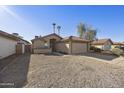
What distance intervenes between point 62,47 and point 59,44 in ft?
4.15

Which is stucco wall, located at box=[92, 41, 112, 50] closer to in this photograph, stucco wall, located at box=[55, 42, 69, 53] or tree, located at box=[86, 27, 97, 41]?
tree, located at box=[86, 27, 97, 41]

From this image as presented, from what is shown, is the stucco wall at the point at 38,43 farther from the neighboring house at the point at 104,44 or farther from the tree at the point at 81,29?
the tree at the point at 81,29

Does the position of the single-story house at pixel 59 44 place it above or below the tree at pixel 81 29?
below

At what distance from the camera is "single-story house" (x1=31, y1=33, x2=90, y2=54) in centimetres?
1983

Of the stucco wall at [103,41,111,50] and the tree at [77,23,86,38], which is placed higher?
the tree at [77,23,86,38]

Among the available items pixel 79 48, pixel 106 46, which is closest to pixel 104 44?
pixel 106 46

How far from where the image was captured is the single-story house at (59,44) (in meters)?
19.8

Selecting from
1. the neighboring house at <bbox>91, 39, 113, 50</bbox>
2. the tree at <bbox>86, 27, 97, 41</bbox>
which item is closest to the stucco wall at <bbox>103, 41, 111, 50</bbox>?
the neighboring house at <bbox>91, 39, 113, 50</bbox>

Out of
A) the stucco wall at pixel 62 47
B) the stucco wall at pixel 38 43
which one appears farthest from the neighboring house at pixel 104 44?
the stucco wall at pixel 38 43

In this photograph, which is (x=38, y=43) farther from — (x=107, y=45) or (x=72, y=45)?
(x=107, y=45)

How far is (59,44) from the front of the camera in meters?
22.3

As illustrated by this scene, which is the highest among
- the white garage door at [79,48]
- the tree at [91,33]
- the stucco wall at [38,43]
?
Result: the tree at [91,33]

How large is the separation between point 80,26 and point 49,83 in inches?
1308
